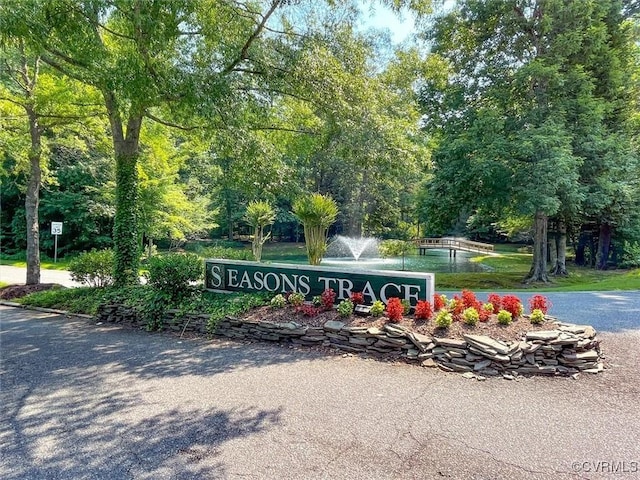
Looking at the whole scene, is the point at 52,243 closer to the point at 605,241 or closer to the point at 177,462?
the point at 177,462

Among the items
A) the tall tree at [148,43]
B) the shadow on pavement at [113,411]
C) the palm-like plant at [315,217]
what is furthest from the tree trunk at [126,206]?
the palm-like plant at [315,217]

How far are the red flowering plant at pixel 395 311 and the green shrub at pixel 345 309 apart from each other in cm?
54

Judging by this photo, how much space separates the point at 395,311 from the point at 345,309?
693mm

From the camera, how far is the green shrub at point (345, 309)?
532 centimetres

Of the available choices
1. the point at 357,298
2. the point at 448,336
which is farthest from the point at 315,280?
the point at 448,336

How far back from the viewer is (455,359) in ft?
14.5

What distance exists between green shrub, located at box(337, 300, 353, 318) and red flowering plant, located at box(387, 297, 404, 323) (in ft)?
1.78

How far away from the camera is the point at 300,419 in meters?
3.28

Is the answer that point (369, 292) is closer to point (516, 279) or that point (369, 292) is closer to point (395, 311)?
point (395, 311)

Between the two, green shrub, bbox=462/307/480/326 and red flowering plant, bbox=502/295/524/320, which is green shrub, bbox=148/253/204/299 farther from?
red flowering plant, bbox=502/295/524/320

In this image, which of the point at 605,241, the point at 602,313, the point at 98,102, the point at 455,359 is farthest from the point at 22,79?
the point at 605,241

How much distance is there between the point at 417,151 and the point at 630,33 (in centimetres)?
1168

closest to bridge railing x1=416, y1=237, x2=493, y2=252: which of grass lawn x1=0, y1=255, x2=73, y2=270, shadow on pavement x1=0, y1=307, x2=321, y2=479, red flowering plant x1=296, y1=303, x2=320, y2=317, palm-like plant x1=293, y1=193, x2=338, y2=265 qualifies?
grass lawn x1=0, y1=255, x2=73, y2=270

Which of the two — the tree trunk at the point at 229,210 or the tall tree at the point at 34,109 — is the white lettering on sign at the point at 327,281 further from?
the tree trunk at the point at 229,210
